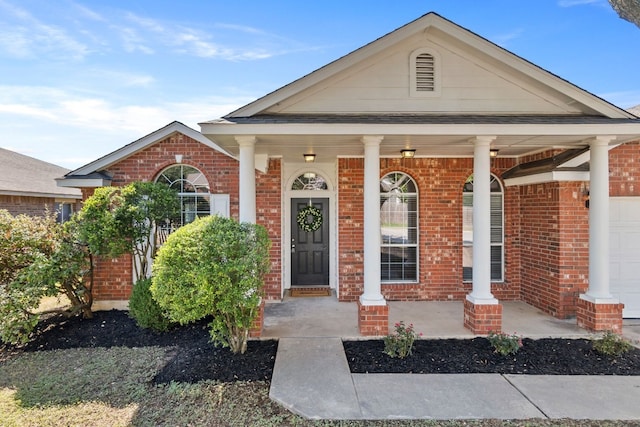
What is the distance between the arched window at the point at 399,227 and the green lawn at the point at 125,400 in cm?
472

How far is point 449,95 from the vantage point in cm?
605

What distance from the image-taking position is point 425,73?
607 centimetres

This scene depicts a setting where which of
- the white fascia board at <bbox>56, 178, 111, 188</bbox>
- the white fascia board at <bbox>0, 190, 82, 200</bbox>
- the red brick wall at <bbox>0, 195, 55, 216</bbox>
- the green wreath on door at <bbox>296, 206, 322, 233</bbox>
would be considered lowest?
the green wreath on door at <bbox>296, 206, 322, 233</bbox>

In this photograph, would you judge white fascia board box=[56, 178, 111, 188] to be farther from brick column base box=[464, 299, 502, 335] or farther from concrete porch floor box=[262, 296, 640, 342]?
brick column base box=[464, 299, 502, 335]

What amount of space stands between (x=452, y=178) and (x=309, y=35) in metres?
6.38


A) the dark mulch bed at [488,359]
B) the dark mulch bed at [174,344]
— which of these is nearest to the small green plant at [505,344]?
the dark mulch bed at [488,359]

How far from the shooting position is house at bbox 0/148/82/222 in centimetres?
1187

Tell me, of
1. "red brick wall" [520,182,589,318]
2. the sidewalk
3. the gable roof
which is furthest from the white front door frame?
"red brick wall" [520,182,589,318]

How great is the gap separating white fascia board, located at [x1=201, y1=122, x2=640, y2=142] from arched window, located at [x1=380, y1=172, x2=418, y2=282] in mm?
2650

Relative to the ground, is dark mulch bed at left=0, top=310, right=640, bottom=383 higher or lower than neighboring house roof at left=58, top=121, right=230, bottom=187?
lower

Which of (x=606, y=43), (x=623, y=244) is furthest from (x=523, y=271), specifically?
(x=606, y=43)

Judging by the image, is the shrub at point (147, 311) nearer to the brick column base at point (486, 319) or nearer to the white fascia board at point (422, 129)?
the white fascia board at point (422, 129)

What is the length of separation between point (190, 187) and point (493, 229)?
7171mm

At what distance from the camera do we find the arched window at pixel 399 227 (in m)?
8.23
